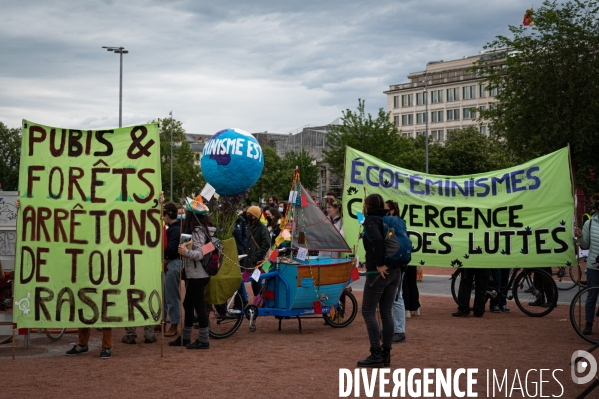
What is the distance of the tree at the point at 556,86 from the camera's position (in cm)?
2680

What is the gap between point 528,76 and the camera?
91.3ft

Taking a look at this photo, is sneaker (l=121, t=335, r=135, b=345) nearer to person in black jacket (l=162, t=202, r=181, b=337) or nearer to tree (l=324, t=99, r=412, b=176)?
person in black jacket (l=162, t=202, r=181, b=337)

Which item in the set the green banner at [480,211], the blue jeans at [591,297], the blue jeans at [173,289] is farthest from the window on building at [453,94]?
the blue jeans at [173,289]

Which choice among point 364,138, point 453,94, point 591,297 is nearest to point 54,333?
point 591,297

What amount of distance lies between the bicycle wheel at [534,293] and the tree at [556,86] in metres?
14.9

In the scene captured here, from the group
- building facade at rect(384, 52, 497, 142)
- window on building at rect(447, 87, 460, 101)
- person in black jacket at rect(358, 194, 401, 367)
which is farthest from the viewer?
window on building at rect(447, 87, 460, 101)

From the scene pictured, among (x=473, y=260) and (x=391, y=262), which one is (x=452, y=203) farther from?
(x=391, y=262)

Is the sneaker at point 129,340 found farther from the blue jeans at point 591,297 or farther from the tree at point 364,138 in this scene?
the tree at point 364,138

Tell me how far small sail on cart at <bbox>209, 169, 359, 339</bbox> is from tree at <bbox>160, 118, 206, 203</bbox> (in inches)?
3083

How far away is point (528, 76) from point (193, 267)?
824 inches

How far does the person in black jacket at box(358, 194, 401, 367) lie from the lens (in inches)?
348

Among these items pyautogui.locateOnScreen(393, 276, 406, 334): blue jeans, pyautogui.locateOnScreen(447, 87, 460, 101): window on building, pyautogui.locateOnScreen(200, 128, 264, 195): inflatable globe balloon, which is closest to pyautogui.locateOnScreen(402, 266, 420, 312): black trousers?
pyautogui.locateOnScreen(393, 276, 406, 334): blue jeans

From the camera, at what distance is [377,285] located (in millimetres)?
8914

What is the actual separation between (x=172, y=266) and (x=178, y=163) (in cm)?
8199
